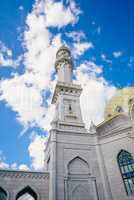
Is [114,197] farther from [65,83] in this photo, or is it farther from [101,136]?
[65,83]

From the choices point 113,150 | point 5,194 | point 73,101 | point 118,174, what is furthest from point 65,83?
point 5,194

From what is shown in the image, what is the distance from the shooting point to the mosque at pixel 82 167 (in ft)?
56.7

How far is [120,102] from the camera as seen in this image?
2942 cm

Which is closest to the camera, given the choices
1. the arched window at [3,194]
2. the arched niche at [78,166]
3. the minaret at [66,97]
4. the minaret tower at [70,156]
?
the arched window at [3,194]

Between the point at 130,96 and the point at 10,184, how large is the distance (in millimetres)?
20649

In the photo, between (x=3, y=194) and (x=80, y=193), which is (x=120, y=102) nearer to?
(x=80, y=193)

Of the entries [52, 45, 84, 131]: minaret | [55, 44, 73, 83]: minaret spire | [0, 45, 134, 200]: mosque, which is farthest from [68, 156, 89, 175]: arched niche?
[55, 44, 73, 83]: minaret spire

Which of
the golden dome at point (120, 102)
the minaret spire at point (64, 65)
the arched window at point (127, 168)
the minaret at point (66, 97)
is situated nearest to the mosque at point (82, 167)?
the arched window at point (127, 168)

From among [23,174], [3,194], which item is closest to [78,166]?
[23,174]

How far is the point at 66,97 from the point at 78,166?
11688 millimetres

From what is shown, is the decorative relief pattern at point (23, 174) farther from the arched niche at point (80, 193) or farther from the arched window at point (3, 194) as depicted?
the arched niche at point (80, 193)

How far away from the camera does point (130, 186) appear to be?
57.8 ft

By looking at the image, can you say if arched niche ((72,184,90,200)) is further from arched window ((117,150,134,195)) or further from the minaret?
the minaret

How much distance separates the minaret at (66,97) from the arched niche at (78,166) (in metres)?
4.76
